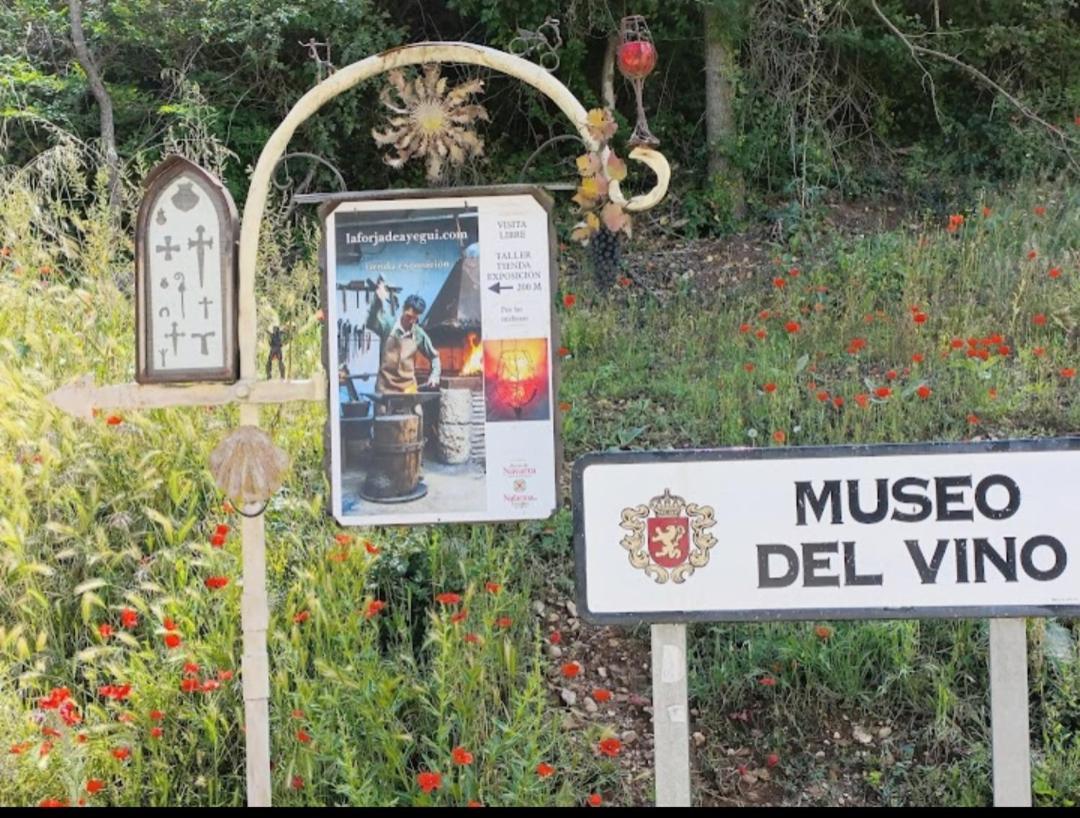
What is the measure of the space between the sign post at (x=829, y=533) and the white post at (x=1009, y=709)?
0.14 feet

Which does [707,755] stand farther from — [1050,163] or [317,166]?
[1050,163]

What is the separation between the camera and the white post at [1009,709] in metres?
2.61

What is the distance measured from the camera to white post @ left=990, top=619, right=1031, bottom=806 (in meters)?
2.61

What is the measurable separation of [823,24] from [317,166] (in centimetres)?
339

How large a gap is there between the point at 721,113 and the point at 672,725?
20.0 feet

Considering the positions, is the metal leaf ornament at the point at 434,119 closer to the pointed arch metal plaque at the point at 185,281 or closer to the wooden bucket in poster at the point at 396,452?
the pointed arch metal plaque at the point at 185,281

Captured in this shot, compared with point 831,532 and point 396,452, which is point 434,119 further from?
point 831,532

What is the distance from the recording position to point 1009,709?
103 inches

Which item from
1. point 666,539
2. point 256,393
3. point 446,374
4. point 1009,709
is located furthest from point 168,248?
point 1009,709

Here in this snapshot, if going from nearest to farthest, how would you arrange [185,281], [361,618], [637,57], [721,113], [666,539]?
1. [666,539]
2. [185,281]
3. [637,57]
4. [361,618]
5. [721,113]

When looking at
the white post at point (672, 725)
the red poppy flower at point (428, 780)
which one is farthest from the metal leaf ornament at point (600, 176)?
the red poppy flower at point (428, 780)

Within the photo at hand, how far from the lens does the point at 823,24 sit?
795 centimetres

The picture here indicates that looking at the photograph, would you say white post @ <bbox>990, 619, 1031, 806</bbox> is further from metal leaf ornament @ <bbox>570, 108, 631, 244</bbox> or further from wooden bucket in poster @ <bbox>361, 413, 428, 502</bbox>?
wooden bucket in poster @ <bbox>361, 413, 428, 502</bbox>
